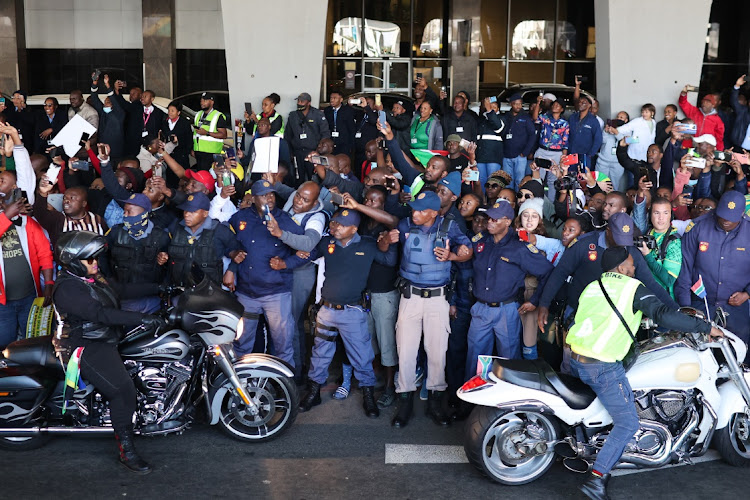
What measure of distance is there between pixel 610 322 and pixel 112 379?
11.7 ft

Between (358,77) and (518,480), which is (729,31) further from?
(518,480)

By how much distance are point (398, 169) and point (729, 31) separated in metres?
17.8

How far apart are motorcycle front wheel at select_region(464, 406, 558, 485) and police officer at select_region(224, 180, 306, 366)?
2.38 m

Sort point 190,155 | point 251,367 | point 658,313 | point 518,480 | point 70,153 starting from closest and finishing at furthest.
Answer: point 658,313 → point 518,480 → point 251,367 → point 70,153 → point 190,155

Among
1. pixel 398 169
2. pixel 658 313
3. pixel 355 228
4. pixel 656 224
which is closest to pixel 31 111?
pixel 398 169

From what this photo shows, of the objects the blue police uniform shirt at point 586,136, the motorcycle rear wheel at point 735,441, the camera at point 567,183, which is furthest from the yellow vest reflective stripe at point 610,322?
the blue police uniform shirt at point 586,136

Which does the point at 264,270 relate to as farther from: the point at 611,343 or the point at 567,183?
the point at 567,183

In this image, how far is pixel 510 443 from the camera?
582 centimetres

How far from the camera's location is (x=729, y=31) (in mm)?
22859

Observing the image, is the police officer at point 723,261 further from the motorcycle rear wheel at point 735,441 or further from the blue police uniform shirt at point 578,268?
the motorcycle rear wheel at point 735,441

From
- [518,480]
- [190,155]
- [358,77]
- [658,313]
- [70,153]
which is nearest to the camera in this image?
[658,313]

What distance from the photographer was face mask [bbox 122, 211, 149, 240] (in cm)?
728

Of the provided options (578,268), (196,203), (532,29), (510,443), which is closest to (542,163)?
(578,268)

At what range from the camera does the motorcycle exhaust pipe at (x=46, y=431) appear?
615 centimetres
